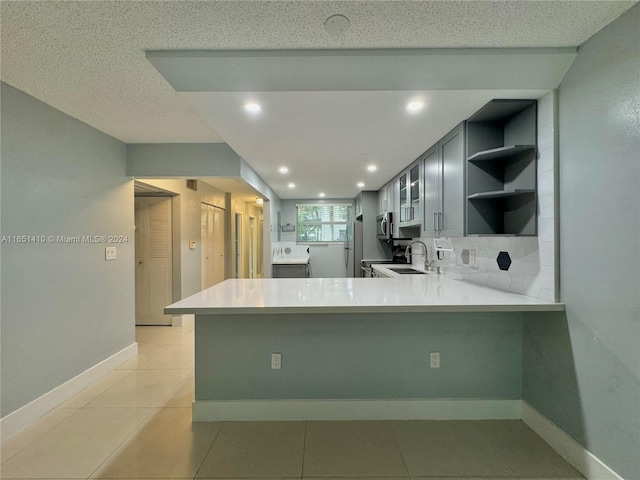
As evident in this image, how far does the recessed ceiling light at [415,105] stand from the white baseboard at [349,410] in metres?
2.14

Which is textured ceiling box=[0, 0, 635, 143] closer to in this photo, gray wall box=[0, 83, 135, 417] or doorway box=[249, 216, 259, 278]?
gray wall box=[0, 83, 135, 417]

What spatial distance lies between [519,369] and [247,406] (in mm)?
2002

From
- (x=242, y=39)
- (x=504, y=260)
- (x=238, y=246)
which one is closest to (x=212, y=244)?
(x=238, y=246)

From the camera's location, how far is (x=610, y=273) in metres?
1.44

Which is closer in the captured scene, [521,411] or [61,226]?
[521,411]

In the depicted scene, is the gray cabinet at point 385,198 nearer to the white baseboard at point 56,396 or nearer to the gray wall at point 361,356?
the gray wall at point 361,356

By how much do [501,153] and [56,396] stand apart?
12.7ft

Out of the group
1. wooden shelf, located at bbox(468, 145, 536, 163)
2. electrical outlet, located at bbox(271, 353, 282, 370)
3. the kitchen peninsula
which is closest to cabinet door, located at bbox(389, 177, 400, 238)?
wooden shelf, located at bbox(468, 145, 536, 163)

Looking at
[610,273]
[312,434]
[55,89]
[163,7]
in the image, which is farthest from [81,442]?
[610,273]

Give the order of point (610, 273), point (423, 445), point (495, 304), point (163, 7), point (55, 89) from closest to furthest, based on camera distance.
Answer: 1. point (163, 7)
2. point (610, 273)
3. point (495, 304)
4. point (423, 445)
5. point (55, 89)

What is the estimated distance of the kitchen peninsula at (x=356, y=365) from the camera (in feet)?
6.94

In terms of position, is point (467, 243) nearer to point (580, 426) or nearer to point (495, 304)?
point (495, 304)

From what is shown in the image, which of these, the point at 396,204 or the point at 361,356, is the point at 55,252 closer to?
the point at 361,356

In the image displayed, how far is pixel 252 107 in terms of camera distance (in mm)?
2090
